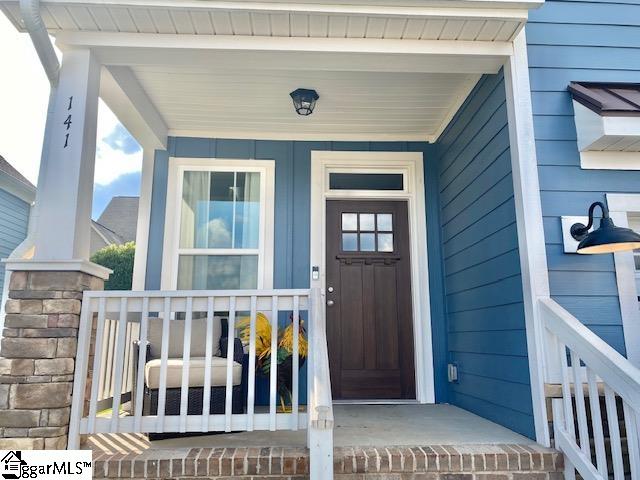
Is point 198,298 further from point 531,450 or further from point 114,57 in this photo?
point 531,450

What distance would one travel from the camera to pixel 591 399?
2.00 meters

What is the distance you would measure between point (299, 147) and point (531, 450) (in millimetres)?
3149

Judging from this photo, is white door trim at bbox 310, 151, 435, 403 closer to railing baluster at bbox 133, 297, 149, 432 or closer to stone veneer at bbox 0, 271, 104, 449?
railing baluster at bbox 133, 297, 149, 432

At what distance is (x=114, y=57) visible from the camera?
2748mm

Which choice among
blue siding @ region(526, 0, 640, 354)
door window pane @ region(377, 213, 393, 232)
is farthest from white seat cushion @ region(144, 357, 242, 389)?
door window pane @ region(377, 213, 393, 232)

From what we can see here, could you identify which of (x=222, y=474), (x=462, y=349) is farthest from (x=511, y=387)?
(x=222, y=474)

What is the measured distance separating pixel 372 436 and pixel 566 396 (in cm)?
105

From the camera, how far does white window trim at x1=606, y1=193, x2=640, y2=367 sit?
2590 millimetres

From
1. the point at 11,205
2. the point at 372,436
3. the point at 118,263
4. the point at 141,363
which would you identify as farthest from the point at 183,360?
the point at 118,263

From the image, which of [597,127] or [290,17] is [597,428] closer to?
[597,127]

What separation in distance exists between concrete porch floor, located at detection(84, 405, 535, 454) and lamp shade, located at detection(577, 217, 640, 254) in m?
1.10

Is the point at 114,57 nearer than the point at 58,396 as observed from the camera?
No

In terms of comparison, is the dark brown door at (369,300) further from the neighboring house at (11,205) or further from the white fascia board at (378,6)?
the neighboring house at (11,205)

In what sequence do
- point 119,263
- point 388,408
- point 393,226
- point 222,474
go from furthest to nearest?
point 119,263 < point 393,226 < point 388,408 < point 222,474
